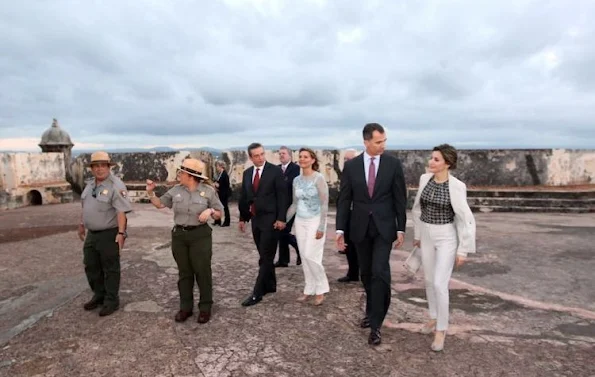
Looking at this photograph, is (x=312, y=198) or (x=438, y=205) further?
(x=312, y=198)

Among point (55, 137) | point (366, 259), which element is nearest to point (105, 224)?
point (366, 259)

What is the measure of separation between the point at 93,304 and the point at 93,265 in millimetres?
385

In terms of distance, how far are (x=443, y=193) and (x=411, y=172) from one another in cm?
973

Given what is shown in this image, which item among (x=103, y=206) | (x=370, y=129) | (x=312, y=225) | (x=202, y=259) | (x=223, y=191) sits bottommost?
(x=202, y=259)

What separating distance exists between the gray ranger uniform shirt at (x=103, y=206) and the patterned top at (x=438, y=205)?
269 centimetres

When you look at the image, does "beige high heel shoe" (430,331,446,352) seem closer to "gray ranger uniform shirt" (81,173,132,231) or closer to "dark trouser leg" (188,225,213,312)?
"dark trouser leg" (188,225,213,312)

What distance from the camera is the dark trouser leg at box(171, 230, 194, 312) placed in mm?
3961

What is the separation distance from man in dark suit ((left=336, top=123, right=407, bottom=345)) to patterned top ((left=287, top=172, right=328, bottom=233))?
0.64 metres

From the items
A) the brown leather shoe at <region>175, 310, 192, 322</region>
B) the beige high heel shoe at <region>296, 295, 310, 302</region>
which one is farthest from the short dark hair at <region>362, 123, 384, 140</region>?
the brown leather shoe at <region>175, 310, 192, 322</region>

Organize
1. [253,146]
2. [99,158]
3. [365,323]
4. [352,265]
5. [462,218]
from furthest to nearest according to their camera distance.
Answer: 1. [352,265]
2. [253,146]
3. [99,158]
4. [365,323]
5. [462,218]

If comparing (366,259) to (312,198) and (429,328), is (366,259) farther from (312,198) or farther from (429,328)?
(312,198)

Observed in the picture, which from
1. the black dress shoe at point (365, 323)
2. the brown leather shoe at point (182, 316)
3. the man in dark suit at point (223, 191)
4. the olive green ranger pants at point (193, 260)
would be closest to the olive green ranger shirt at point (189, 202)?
the olive green ranger pants at point (193, 260)

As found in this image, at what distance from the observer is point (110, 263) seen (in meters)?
4.19

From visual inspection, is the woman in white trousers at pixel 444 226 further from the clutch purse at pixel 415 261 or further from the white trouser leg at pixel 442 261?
the clutch purse at pixel 415 261
